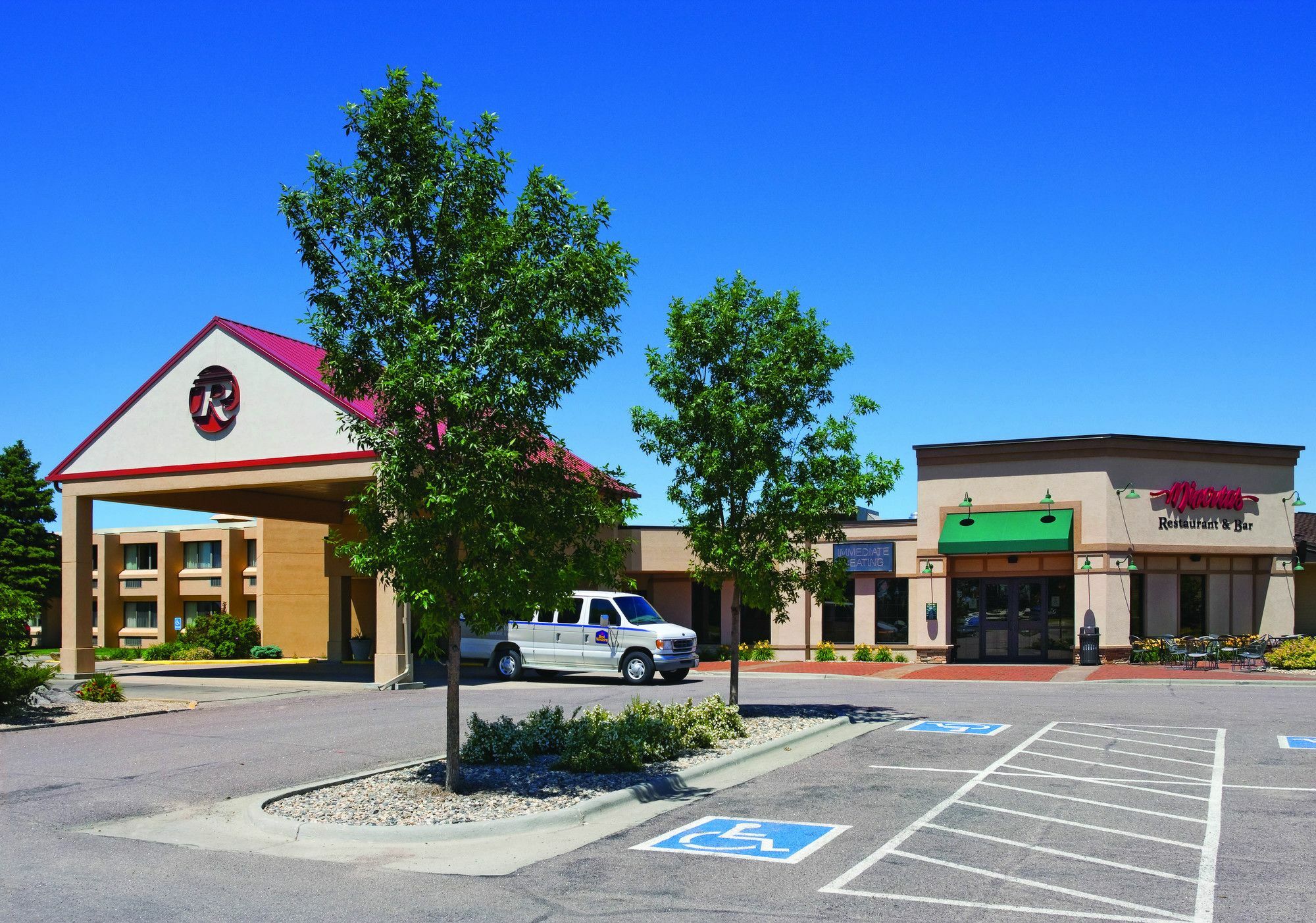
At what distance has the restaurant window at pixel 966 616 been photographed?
32031mm

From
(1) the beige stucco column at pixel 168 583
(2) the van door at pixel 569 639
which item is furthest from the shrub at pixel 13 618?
(1) the beige stucco column at pixel 168 583

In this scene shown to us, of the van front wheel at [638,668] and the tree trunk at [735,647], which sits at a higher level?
the tree trunk at [735,647]

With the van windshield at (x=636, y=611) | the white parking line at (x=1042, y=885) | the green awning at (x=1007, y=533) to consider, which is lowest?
the white parking line at (x=1042, y=885)

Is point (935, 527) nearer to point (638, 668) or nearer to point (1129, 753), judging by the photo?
point (638, 668)

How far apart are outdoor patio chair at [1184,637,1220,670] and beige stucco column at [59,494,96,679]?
1057 inches

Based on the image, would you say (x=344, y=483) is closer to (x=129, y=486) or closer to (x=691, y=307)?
(x=129, y=486)

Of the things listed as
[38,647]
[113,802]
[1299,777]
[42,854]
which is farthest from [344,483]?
[38,647]

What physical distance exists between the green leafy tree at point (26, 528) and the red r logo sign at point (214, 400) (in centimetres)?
3068

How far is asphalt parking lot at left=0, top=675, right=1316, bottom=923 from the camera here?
288 inches

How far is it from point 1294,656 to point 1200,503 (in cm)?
486

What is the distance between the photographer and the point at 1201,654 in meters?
28.1

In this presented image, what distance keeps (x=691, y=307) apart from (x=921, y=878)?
1028 centimetres

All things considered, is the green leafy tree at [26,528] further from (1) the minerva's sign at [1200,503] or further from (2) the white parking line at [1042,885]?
(2) the white parking line at [1042,885]

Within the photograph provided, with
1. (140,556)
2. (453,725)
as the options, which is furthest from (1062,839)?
(140,556)
